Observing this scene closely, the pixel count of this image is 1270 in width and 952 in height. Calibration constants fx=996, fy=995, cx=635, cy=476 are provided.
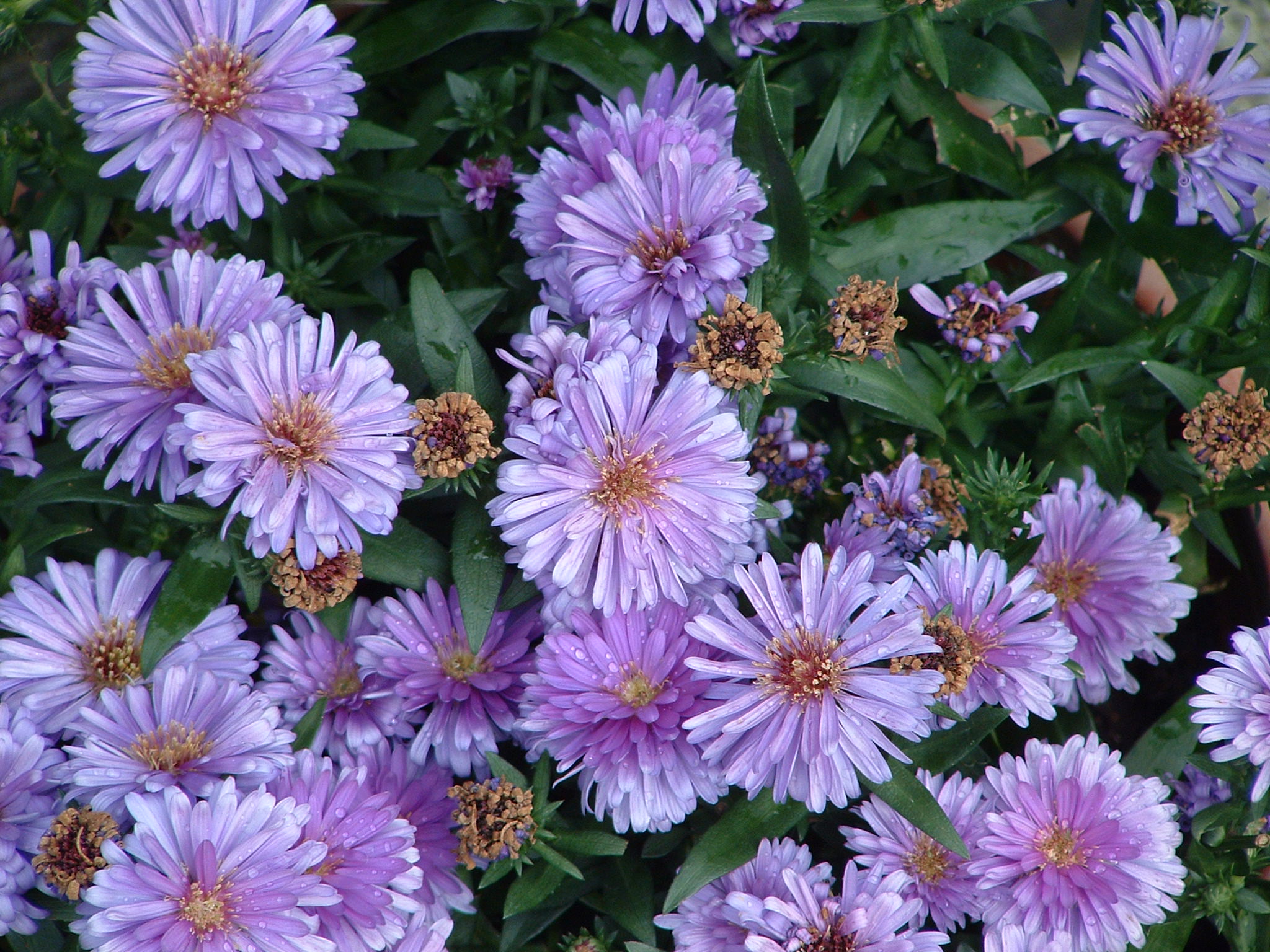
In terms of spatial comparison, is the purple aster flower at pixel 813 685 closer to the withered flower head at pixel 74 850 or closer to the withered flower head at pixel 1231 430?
the withered flower head at pixel 1231 430

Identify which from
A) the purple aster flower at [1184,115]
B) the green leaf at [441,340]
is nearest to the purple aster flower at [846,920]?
the green leaf at [441,340]

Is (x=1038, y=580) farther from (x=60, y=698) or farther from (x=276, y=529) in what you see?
(x=60, y=698)

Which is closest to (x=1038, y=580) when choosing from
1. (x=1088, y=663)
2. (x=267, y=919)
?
(x=1088, y=663)

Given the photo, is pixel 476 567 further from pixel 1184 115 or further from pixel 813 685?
pixel 1184 115

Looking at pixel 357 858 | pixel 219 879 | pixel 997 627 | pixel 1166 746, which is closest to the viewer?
pixel 219 879

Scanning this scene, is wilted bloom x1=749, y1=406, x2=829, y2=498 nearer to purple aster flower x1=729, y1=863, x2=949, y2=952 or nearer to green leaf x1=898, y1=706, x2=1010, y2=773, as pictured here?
green leaf x1=898, y1=706, x2=1010, y2=773

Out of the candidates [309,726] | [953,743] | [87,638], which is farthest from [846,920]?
[87,638]
